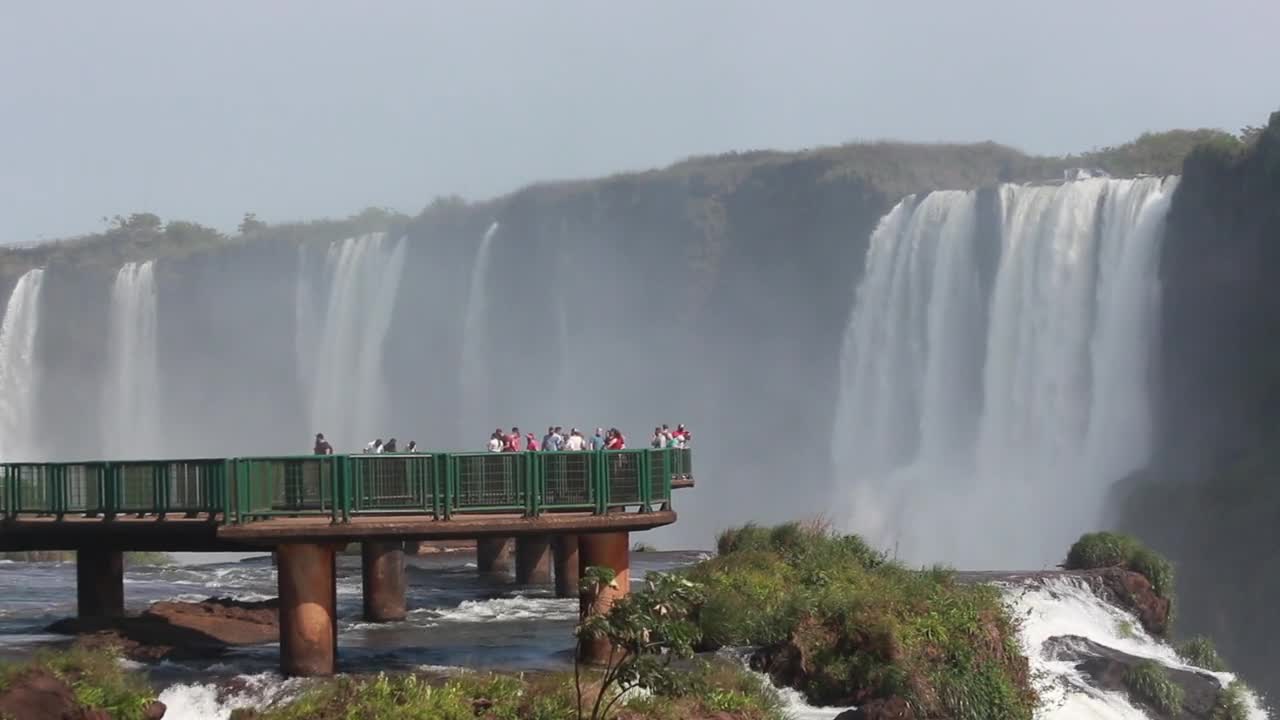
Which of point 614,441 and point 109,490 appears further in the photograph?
point 614,441

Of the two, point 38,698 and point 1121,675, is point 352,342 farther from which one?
point 38,698

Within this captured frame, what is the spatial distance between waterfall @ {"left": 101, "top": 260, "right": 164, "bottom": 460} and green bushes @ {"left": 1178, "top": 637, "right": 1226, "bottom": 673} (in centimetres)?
6708

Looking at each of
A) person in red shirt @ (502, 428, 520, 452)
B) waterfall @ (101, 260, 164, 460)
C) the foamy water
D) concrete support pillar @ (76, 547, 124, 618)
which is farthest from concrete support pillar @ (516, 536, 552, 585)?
waterfall @ (101, 260, 164, 460)

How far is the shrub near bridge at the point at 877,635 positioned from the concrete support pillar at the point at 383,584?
569cm

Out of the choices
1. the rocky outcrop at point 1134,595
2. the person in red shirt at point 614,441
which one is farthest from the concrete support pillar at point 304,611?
the rocky outcrop at point 1134,595

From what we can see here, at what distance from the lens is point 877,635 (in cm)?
2148

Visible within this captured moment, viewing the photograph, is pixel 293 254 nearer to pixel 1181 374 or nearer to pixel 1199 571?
pixel 1181 374

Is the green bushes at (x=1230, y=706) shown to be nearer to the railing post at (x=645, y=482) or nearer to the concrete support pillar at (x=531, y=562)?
the railing post at (x=645, y=482)

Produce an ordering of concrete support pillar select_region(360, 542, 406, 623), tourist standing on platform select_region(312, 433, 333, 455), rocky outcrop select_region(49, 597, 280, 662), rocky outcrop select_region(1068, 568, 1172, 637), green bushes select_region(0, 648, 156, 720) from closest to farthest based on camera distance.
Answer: green bushes select_region(0, 648, 156, 720), rocky outcrop select_region(49, 597, 280, 662), tourist standing on platform select_region(312, 433, 333, 455), concrete support pillar select_region(360, 542, 406, 623), rocky outcrop select_region(1068, 568, 1172, 637)

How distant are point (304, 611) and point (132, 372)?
72937 millimetres

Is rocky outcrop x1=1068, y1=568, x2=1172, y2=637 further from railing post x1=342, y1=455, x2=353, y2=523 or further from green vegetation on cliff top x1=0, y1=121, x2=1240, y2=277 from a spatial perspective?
green vegetation on cliff top x1=0, y1=121, x2=1240, y2=277

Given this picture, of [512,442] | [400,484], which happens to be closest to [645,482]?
[400,484]

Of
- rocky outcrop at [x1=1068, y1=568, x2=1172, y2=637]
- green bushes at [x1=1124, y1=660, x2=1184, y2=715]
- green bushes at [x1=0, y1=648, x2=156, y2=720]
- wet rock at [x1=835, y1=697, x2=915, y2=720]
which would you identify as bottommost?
green bushes at [x1=1124, y1=660, x2=1184, y2=715]

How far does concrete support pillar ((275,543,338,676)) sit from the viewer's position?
20.9m
